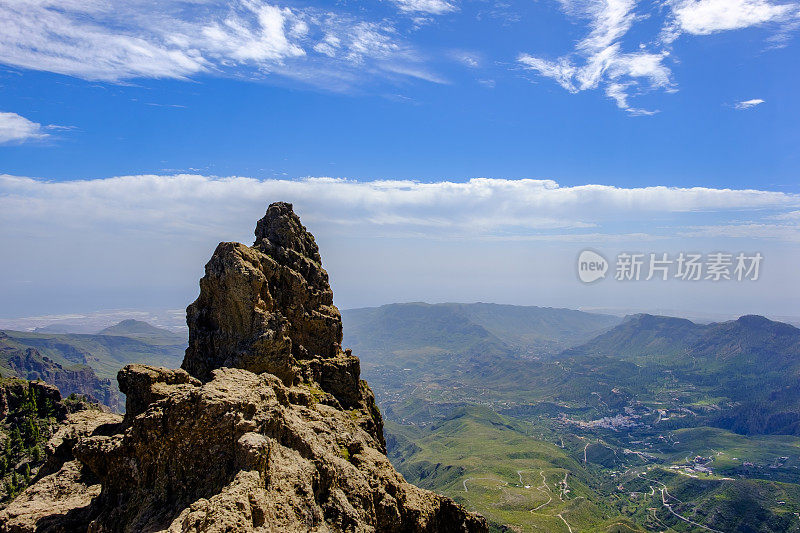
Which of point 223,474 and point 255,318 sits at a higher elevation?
point 255,318

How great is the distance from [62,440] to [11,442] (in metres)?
87.0

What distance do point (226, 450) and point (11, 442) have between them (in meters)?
102

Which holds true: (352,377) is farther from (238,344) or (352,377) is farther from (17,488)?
(17,488)

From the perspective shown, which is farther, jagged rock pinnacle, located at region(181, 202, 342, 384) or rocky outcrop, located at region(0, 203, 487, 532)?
jagged rock pinnacle, located at region(181, 202, 342, 384)

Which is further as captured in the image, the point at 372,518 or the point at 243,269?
the point at 243,269

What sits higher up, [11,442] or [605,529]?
[11,442]

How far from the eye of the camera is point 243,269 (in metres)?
44.8

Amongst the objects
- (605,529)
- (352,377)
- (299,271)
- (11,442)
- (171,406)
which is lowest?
(605,529)

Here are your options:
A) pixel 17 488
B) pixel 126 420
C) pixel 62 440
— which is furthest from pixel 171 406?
pixel 17 488

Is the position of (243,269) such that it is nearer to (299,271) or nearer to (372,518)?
(299,271)

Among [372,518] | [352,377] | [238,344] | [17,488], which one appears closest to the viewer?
[372,518]

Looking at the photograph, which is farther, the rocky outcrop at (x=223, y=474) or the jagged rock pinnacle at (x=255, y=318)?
the jagged rock pinnacle at (x=255, y=318)

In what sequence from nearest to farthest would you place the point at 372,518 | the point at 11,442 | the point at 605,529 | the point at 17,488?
the point at 372,518
the point at 17,488
the point at 11,442
the point at 605,529

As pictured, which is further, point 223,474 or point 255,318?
point 255,318
